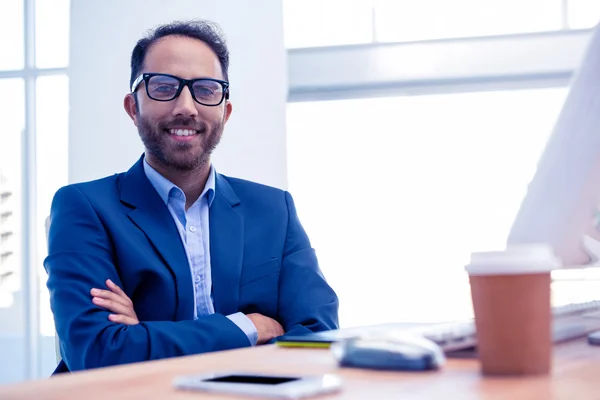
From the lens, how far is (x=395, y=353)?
2.50ft

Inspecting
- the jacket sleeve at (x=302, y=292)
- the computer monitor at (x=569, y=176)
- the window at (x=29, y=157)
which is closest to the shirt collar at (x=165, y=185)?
the jacket sleeve at (x=302, y=292)

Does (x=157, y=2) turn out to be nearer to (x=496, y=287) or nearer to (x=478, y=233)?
(x=478, y=233)

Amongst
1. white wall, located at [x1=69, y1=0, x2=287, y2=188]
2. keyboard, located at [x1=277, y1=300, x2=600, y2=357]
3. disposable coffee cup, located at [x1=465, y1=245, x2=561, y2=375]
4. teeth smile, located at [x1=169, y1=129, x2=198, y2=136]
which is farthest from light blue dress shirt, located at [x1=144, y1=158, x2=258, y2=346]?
white wall, located at [x1=69, y1=0, x2=287, y2=188]

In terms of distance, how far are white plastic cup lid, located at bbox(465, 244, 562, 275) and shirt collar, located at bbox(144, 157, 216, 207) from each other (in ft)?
4.19

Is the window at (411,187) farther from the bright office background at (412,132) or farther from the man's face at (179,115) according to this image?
the man's face at (179,115)

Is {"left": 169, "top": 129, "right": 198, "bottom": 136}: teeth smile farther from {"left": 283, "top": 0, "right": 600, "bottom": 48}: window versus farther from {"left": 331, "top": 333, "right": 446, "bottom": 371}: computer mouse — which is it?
{"left": 283, "top": 0, "right": 600, "bottom": 48}: window

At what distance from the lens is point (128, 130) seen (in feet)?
11.4

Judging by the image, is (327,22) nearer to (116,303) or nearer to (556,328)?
(116,303)

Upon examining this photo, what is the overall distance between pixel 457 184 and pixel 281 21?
1152mm

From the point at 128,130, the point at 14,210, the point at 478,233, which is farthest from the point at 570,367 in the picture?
the point at 14,210

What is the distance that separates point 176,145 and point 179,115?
0.27 feet

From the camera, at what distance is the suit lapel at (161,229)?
1.72 meters

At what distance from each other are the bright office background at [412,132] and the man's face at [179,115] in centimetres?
145

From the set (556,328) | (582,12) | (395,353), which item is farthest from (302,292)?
(582,12)
